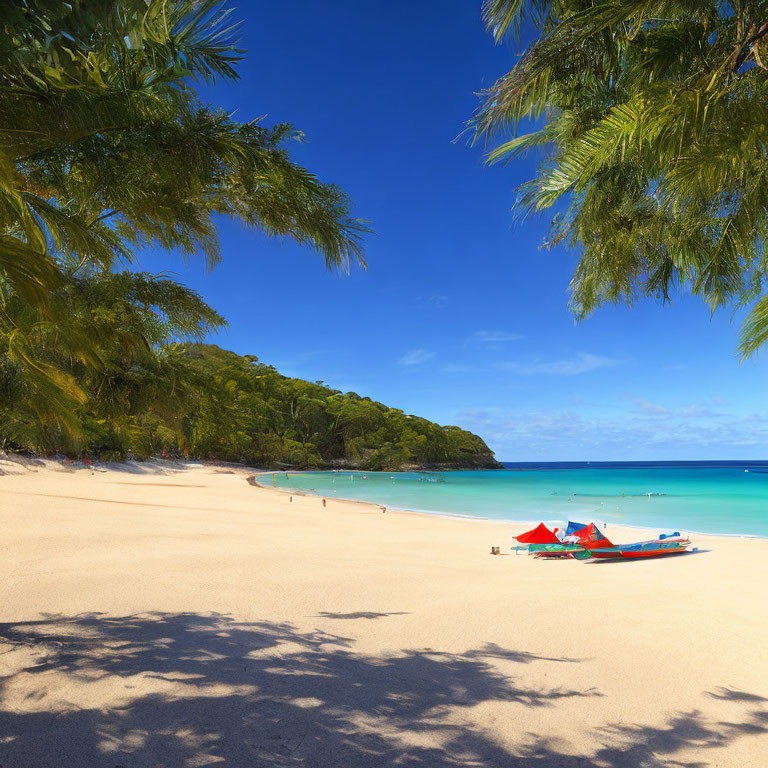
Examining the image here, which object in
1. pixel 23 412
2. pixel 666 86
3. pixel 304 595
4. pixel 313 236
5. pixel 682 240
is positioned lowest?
pixel 304 595

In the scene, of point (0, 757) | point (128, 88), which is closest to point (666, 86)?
point (128, 88)

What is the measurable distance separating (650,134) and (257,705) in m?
3.79

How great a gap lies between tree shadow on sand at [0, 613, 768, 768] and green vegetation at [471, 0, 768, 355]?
8.81 feet

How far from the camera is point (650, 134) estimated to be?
2070 mm

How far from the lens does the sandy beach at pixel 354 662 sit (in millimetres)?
2695

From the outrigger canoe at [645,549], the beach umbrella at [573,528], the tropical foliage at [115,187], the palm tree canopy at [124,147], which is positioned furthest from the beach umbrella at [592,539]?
the palm tree canopy at [124,147]

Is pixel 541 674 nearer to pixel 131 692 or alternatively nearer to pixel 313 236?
pixel 131 692

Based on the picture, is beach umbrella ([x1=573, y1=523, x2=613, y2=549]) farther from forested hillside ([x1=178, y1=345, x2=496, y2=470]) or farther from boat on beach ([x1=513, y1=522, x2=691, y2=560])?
forested hillside ([x1=178, y1=345, x2=496, y2=470])

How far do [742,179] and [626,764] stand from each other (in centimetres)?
326

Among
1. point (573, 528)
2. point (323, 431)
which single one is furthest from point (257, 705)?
point (323, 431)

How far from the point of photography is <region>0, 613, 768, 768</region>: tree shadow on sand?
254 centimetres

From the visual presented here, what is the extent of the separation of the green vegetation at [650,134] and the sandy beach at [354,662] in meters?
2.69

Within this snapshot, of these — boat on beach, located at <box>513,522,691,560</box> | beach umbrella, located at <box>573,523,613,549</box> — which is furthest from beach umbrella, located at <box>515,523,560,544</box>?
beach umbrella, located at <box>573,523,613,549</box>

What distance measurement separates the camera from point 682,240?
113 inches
